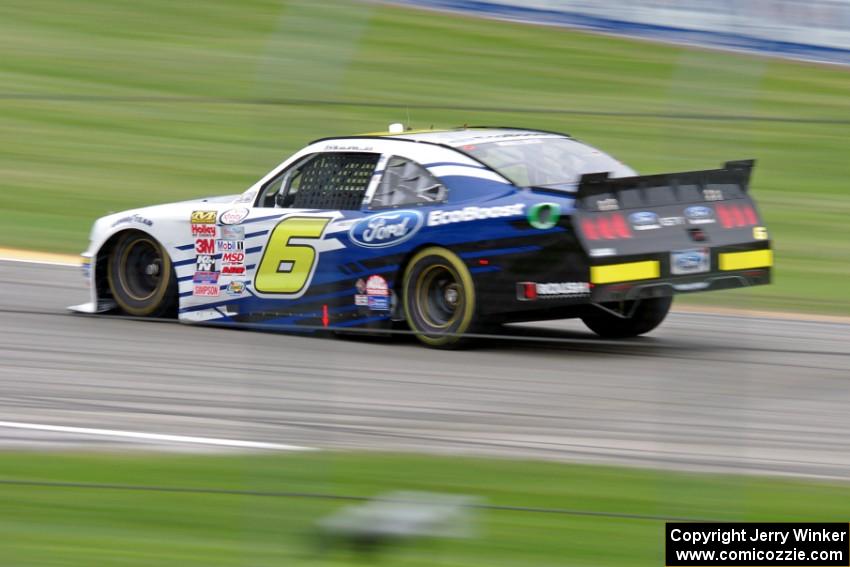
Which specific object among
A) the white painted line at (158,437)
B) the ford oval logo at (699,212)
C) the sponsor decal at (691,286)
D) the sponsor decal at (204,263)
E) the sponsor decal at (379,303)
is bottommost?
the white painted line at (158,437)

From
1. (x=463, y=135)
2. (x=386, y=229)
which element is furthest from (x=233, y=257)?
(x=463, y=135)

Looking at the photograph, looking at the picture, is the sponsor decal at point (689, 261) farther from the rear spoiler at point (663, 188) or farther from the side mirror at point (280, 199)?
the side mirror at point (280, 199)

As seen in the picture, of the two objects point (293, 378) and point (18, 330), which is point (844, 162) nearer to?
point (293, 378)

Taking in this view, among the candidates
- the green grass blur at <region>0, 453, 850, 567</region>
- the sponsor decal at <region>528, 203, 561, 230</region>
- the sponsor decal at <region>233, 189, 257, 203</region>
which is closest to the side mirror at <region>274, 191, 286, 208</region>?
the sponsor decal at <region>233, 189, 257, 203</region>

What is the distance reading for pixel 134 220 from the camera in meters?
9.82

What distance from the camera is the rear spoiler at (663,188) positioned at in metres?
5.92

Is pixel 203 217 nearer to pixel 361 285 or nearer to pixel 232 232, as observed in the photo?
pixel 232 232

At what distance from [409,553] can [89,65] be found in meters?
11.6

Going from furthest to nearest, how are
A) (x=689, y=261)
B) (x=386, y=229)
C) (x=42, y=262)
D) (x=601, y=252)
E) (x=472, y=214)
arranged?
1. (x=42, y=262)
2. (x=386, y=229)
3. (x=472, y=214)
4. (x=689, y=261)
5. (x=601, y=252)

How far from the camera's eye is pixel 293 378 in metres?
5.57

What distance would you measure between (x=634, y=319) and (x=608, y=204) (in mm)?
1199

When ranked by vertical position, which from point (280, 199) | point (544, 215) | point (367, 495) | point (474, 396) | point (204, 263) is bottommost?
point (367, 495)

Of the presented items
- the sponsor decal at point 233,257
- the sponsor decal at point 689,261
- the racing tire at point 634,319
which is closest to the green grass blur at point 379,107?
the sponsor decal at point 689,261

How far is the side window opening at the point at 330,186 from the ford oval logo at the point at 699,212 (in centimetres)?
199
